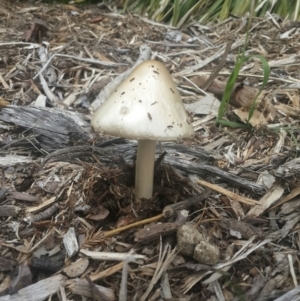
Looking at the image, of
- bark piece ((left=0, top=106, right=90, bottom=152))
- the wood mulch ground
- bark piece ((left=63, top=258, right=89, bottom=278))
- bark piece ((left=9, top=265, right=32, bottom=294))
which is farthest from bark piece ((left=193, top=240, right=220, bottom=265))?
bark piece ((left=0, top=106, right=90, bottom=152))

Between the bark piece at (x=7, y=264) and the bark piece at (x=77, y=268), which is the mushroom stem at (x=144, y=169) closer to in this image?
the bark piece at (x=77, y=268)

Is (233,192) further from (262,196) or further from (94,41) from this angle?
(94,41)

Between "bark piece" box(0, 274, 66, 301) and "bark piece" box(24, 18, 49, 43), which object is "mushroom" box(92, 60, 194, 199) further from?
"bark piece" box(24, 18, 49, 43)

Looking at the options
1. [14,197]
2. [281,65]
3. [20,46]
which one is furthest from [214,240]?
[20,46]

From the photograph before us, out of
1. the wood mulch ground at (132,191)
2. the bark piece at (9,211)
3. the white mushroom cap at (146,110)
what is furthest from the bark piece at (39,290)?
the white mushroom cap at (146,110)

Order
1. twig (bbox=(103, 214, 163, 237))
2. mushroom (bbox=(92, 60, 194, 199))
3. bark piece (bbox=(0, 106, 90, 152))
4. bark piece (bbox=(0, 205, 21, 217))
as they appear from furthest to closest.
→ bark piece (bbox=(0, 106, 90, 152)), bark piece (bbox=(0, 205, 21, 217)), twig (bbox=(103, 214, 163, 237)), mushroom (bbox=(92, 60, 194, 199))

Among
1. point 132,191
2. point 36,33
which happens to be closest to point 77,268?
point 132,191
